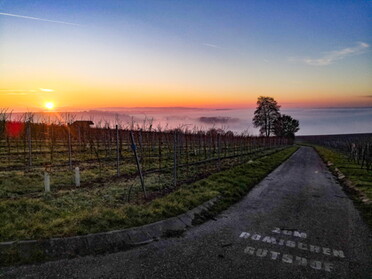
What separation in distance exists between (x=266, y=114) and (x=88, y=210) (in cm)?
7322

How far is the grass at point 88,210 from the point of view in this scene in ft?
16.8

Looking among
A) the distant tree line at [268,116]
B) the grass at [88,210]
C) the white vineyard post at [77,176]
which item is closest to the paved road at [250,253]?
the grass at [88,210]

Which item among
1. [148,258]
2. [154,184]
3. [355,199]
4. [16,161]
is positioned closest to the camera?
[148,258]

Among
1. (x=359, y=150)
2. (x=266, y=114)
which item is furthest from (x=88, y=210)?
(x=266, y=114)

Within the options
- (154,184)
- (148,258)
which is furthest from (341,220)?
(154,184)

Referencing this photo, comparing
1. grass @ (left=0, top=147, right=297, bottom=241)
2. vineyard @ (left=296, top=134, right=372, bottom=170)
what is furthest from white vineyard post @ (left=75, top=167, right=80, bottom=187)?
vineyard @ (left=296, top=134, right=372, bottom=170)

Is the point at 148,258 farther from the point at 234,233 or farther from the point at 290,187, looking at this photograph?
the point at 290,187

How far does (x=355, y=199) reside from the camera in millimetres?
9492

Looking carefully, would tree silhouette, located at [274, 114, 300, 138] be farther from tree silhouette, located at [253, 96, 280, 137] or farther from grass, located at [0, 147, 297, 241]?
grass, located at [0, 147, 297, 241]

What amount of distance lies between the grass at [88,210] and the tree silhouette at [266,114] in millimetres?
67830

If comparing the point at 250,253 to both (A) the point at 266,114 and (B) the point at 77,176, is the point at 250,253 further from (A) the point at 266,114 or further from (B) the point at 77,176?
(A) the point at 266,114

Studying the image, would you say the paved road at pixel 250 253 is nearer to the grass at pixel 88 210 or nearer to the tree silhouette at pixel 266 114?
the grass at pixel 88 210

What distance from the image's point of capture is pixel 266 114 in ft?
245

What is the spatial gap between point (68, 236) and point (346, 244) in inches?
210
